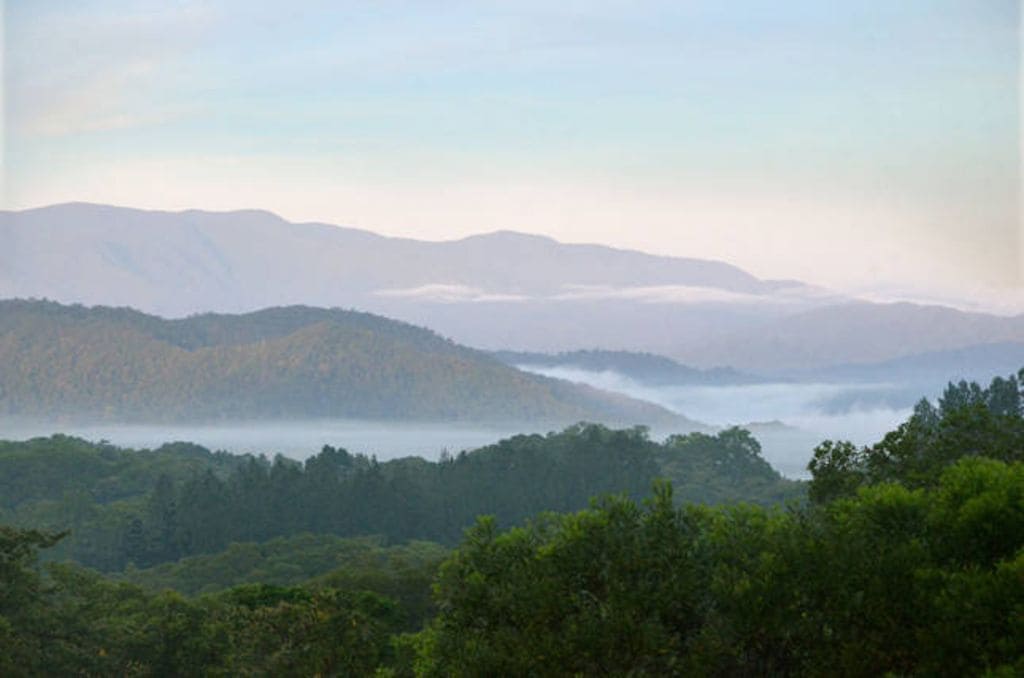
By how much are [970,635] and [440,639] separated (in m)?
7.56

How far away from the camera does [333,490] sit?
357 ft

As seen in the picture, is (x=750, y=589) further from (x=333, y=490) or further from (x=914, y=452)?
(x=333, y=490)

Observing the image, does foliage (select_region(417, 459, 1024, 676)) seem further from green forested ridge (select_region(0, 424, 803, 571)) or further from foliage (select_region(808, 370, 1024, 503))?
green forested ridge (select_region(0, 424, 803, 571))

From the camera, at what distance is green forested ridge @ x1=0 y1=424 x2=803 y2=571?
10331 centimetres

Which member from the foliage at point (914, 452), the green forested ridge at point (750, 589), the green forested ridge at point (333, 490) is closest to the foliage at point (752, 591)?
the green forested ridge at point (750, 589)

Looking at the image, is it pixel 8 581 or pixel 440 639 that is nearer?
pixel 440 639

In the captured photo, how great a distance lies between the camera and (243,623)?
42.0 m

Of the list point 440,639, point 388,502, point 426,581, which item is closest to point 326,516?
point 388,502

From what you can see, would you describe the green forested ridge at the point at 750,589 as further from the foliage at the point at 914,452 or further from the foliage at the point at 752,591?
the foliage at the point at 914,452

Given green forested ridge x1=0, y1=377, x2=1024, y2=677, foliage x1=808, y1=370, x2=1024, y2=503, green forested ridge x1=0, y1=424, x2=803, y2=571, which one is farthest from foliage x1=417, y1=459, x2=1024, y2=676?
green forested ridge x1=0, y1=424, x2=803, y2=571

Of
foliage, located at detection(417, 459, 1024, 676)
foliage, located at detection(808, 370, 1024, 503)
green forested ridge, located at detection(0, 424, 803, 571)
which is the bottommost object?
green forested ridge, located at detection(0, 424, 803, 571)

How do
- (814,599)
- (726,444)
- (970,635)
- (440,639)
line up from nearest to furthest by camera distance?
(970,635) → (814,599) → (440,639) → (726,444)

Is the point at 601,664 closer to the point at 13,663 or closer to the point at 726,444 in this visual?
the point at 13,663

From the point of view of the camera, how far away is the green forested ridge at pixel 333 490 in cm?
10331
